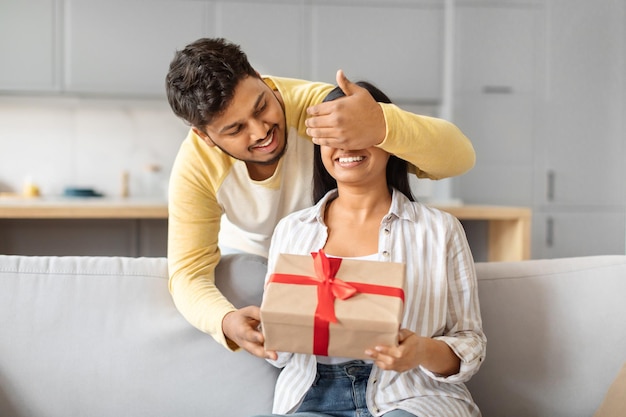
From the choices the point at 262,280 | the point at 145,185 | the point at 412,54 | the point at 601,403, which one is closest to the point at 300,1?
the point at 412,54

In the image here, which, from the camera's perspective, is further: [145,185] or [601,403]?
[145,185]

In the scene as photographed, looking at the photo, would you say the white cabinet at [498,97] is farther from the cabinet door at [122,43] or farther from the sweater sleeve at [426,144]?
the sweater sleeve at [426,144]

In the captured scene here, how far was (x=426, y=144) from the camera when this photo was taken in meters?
1.33

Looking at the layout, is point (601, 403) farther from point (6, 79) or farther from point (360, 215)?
point (6, 79)

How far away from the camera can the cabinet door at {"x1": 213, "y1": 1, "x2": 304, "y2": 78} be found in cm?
398

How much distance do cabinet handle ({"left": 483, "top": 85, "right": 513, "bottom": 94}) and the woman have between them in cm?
289

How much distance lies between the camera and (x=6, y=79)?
151 inches

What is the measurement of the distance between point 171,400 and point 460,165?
815 mm

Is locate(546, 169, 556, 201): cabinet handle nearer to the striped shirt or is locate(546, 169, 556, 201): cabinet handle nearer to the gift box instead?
the striped shirt

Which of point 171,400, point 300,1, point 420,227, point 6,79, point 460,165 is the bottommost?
point 171,400

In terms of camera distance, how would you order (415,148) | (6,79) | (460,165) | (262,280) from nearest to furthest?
(415,148)
(460,165)
(262,280)
(6,79)

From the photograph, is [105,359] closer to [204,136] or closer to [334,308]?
[204,136]

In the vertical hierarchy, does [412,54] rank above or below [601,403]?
above

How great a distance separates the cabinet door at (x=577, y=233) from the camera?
4199 mm
